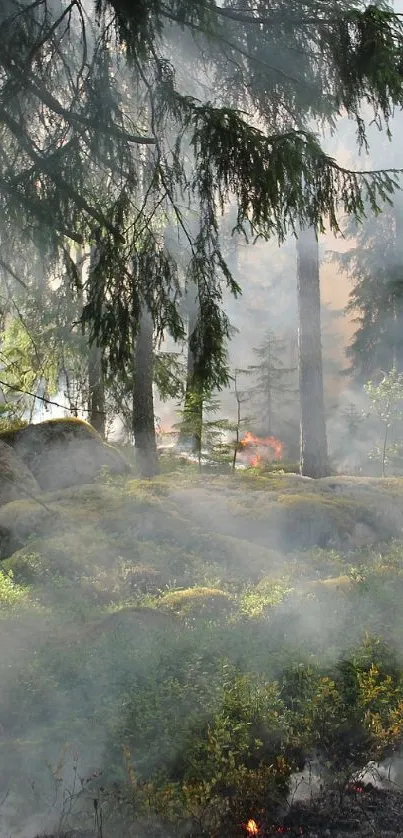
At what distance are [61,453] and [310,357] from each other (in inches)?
239

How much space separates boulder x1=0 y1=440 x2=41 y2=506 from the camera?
1109 cm

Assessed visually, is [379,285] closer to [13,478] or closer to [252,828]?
[13,478]

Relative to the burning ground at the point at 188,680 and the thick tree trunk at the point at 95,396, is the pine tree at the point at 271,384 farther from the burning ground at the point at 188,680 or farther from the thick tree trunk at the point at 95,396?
the burning ground at the point at 188,680

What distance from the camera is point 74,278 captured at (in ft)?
20.3

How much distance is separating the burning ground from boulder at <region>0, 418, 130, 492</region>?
95.6 inches

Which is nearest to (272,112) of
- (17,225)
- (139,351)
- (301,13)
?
(301,13)

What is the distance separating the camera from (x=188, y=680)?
5719mm

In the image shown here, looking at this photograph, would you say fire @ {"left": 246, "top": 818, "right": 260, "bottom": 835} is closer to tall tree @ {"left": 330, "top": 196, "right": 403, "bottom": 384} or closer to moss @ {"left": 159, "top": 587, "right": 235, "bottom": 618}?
moss @ {"left": 159, "top": 587, "right": 235, "bottom": 618}

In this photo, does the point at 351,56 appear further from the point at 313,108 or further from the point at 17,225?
the point at 17,225

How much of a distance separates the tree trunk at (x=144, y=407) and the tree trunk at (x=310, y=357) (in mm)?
3765

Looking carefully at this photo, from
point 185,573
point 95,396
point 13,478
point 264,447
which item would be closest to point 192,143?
point 185,573

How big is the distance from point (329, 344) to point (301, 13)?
28934 millimetres

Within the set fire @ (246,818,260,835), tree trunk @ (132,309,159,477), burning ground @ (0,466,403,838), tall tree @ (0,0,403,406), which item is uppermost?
tall tree @ (0,0,403,406)

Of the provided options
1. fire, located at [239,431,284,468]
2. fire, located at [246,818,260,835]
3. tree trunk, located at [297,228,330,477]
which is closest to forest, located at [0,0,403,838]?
fire, located at [246,818,260,835]
